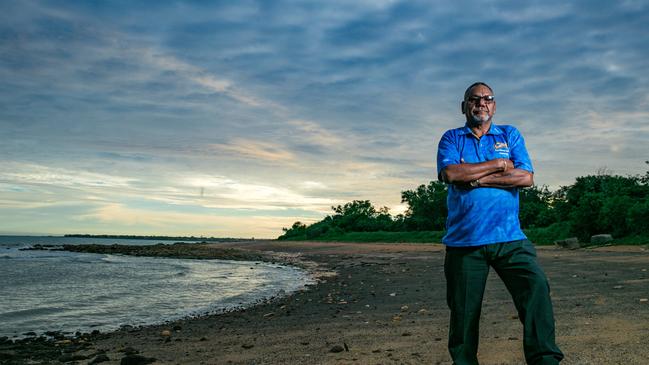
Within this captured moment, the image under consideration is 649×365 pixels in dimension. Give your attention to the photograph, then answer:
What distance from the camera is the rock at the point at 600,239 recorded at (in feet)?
85.6

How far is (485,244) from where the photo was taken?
3883mm

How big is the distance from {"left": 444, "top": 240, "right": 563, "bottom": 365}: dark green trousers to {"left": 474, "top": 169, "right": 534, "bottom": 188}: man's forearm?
1.52 ft

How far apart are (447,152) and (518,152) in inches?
24.5

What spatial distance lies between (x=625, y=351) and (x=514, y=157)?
9.12 ft

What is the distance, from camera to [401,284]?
49.3 feet

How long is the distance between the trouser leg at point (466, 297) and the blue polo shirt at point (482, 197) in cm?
12

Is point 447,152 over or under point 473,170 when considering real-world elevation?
over

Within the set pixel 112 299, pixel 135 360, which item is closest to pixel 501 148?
pixel 135 360

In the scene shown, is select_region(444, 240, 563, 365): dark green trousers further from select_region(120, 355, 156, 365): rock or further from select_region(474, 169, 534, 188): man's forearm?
select_region(120, 355, 156, 365): rock

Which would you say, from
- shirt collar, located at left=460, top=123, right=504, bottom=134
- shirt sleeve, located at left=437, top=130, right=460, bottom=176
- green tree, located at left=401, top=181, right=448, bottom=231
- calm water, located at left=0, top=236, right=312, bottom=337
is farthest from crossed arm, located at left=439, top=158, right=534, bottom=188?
green tree, located at left=401, top=181, right=448, bottom=231

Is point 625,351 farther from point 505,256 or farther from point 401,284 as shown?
point 401,284

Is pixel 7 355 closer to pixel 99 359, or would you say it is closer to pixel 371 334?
pixel 99 359

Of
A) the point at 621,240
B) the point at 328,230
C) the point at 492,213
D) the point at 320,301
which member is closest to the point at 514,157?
the point at 492,213

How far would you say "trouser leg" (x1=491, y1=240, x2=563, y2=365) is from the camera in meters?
3.70
